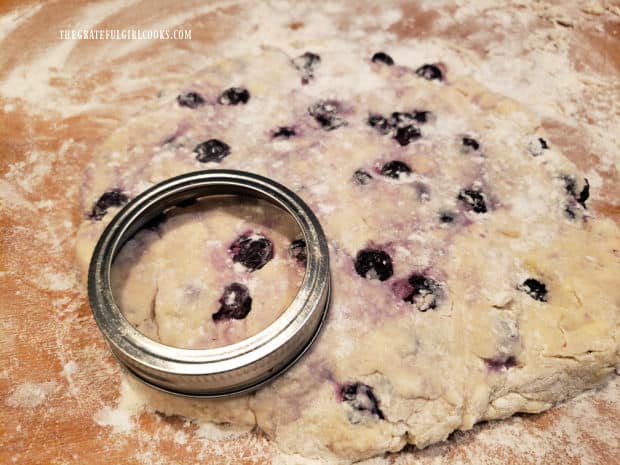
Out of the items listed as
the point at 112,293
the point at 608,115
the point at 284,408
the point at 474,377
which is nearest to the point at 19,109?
the point at 112,293

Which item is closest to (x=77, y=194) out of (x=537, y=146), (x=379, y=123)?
(x=379, y=123)

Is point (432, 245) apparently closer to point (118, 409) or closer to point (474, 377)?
point (474, 377)

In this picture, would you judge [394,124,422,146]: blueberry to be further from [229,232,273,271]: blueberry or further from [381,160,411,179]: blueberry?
[229,232,273,271]: blueberry

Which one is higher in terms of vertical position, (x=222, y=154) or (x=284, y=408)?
(x=222, y=154)

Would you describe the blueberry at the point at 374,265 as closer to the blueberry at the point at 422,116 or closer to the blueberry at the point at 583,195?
the blueberry at the point at 422,116

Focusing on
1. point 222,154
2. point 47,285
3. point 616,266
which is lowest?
point 47,285

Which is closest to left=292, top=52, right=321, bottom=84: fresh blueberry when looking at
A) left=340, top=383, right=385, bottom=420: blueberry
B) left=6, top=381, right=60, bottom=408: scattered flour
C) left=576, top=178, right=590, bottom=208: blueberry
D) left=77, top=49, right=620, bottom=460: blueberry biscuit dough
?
left=77, top=49, right=620, bottom=460: blueberry biscuit dough

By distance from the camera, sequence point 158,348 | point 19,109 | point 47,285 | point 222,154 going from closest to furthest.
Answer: point 158,348
point 47,285
point 222,154
point 19,109
